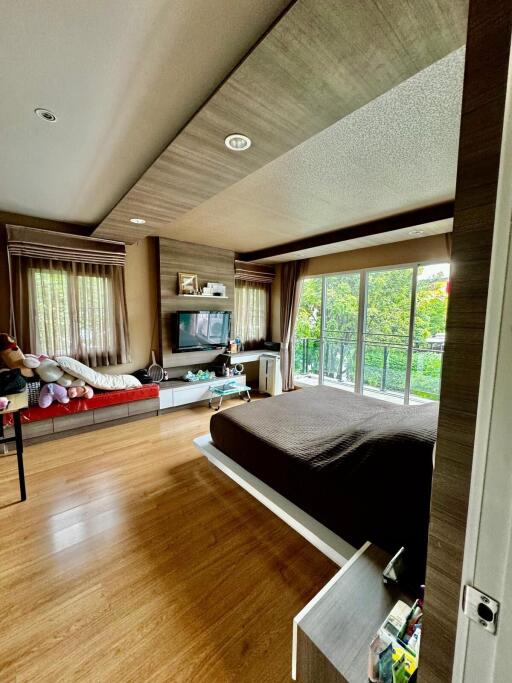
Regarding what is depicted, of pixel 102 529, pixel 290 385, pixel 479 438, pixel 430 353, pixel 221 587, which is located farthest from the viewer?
pixel 290 385

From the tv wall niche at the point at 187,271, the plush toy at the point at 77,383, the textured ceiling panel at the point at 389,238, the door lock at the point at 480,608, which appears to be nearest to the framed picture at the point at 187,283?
the tv wall niche at the point at 187,271

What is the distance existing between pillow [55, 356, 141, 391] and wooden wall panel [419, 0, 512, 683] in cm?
352

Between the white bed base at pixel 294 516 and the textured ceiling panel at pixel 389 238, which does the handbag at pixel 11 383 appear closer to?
the white bed base at pixel 294 516

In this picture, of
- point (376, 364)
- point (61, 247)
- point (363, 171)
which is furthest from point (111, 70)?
point (376, 364)

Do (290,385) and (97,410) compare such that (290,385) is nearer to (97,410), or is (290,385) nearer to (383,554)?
(97,410)

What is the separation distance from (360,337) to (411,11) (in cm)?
373

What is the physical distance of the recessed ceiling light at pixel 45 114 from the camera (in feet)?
4.81

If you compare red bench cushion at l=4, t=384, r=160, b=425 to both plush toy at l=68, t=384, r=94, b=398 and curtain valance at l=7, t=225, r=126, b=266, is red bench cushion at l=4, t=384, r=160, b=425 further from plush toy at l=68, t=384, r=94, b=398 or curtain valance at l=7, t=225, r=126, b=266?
curtain valance at l=7, t=225, r=126, b=266

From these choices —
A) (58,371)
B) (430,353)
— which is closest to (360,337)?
(430,353)

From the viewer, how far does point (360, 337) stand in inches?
169

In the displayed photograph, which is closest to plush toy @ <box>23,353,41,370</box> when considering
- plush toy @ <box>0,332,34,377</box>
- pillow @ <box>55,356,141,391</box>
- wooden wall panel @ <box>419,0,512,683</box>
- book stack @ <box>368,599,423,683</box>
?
plush toy @ <box>0,332,34,377</box>

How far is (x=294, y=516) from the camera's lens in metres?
1.68

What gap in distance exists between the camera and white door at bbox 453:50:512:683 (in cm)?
44

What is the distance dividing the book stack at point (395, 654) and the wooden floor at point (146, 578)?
59 centimetres
